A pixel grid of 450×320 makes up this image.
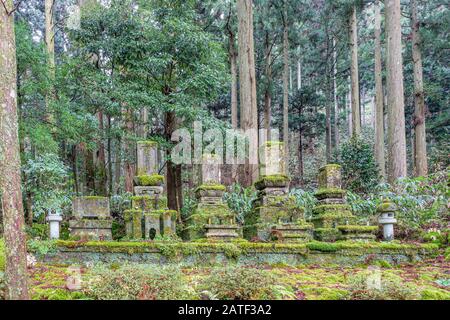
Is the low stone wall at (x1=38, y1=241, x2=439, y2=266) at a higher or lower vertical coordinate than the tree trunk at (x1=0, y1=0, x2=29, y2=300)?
lower

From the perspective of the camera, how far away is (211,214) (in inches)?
314

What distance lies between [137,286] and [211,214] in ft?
12.5

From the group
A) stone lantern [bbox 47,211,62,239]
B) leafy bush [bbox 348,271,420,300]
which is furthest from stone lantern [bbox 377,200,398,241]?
stone lantern [bbox 47,211,62,239]

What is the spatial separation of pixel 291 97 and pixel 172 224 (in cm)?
1684

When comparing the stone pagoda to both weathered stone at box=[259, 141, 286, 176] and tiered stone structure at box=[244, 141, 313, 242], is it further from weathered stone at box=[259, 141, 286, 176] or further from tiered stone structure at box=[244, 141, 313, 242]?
weathered stone at box=[259, 141, 286, 176]

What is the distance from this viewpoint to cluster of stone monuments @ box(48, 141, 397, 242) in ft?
24.7

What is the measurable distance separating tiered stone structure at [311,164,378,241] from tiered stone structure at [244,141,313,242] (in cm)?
46

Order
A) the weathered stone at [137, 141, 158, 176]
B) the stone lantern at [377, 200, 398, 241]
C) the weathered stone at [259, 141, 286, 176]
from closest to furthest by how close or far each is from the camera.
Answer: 1. the stone lantern at [377, 200, 398, 241]
2. the weathered stone at [137, 141, 158, 176]
3. the weathered stone at [259, 141, 286, 176]

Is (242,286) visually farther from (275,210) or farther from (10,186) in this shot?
(275,210)

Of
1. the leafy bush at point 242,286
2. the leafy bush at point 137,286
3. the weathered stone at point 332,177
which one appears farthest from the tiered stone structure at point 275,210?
the leafy bush at point 137,286

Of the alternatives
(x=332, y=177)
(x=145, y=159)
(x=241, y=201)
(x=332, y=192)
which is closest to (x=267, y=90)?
(x=241, y=201)

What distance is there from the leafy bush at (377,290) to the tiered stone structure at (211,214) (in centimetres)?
337
